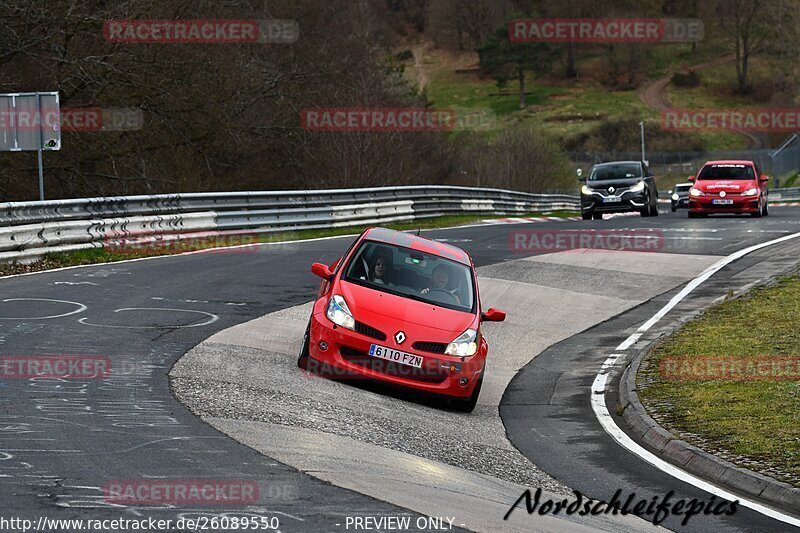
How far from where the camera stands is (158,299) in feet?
51.5

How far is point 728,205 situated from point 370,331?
23.2m

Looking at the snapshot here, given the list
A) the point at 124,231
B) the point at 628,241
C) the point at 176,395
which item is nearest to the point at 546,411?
the point at 176,395

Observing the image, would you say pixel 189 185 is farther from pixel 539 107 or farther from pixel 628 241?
pixel 539 107

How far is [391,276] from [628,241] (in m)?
14.4

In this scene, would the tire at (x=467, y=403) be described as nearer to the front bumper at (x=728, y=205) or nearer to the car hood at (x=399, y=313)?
the car hood at (x=399, y=313)

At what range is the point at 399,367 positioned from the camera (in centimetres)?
1113

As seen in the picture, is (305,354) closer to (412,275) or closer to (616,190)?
(412,275)

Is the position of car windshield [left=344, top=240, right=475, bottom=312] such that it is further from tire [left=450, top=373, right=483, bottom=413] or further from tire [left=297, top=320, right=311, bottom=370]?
tire [left=450, top=373, right=483, bottom=413]

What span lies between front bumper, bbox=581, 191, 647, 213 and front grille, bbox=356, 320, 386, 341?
24829mm

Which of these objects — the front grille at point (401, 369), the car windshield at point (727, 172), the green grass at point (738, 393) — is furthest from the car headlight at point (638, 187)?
the front grille at point (401, 369)

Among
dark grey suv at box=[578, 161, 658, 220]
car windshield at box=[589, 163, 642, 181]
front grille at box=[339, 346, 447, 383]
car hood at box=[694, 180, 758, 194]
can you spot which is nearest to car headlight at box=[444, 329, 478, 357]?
front grille at box=[339, 346, 447, 383]

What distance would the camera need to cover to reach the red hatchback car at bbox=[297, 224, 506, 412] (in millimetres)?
11156

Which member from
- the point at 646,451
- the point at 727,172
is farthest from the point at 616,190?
the point at 646,451

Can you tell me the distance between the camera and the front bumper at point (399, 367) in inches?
439
